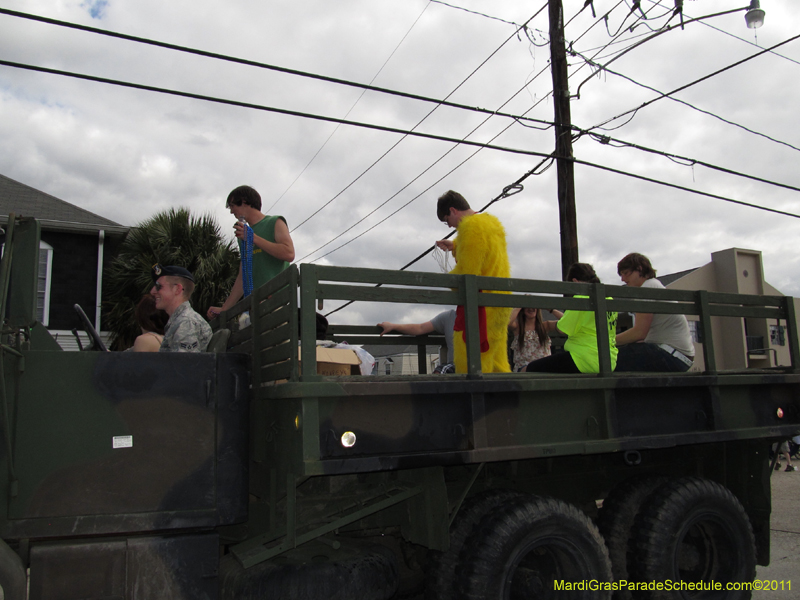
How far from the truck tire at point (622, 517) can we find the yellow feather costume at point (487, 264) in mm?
1137

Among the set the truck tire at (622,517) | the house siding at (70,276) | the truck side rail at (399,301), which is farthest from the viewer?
the house siding at (70,276)

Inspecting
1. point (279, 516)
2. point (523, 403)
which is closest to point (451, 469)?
point (523, 403)

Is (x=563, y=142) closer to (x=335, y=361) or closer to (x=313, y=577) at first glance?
(x=335, y=361)

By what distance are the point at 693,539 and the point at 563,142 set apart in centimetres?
714

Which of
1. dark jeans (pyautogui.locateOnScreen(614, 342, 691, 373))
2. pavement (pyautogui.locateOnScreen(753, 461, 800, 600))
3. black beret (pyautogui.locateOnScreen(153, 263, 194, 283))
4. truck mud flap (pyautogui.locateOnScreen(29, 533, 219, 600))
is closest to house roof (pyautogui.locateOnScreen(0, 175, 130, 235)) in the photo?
black beret (pyautogui.locateOnScreen(153, 263, 194, 283))

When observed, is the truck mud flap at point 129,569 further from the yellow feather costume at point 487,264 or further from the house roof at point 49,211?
the house roof at point 49,211

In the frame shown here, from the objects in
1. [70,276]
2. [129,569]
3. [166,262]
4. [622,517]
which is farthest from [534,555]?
[70,276]

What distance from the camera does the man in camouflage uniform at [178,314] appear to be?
3.66 meters

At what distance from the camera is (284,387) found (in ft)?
9.62

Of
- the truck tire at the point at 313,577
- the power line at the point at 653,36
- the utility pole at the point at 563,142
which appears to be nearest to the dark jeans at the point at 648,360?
the truck tire at the point at 313,577

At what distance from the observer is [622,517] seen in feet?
13.5

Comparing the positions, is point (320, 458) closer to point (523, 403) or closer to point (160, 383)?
point (160, 383)

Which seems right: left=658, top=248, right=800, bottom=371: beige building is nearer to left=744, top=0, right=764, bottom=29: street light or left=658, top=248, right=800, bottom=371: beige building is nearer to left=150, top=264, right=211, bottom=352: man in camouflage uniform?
left=744, top=0, right=764, bottom=29: street light

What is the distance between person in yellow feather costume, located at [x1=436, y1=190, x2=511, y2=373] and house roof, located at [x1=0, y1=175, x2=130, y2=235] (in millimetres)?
14024
